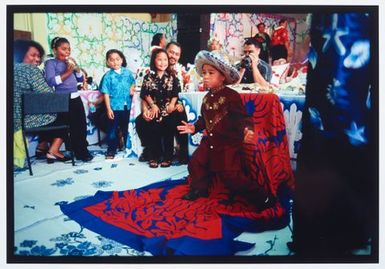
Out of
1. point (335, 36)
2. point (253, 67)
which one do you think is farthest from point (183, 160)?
point (335, 36)

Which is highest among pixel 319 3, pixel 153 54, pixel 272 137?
pixel 319 3

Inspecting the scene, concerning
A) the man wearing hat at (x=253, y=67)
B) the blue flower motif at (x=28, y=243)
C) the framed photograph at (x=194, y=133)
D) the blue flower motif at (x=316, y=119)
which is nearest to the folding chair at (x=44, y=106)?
the framed photograph at (x=194, y=133)

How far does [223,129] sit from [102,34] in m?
0.79

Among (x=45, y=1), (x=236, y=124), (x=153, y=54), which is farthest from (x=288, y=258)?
(x=45, y=1)

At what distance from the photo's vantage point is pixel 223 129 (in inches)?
72.9

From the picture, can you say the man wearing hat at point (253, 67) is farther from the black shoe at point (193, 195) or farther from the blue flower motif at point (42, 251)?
the blue flower motif at point (42, 251)

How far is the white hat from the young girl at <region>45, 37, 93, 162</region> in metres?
0.62

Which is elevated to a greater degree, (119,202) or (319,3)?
(319,3)

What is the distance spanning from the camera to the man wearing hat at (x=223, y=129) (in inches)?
72.4

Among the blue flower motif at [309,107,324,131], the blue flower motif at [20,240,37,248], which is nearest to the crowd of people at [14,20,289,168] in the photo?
the blue flower motif at [309,107,324,131]

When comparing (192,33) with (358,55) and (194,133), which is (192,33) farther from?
(358,55)

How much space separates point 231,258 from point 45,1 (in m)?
1.60

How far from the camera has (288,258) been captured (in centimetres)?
184
